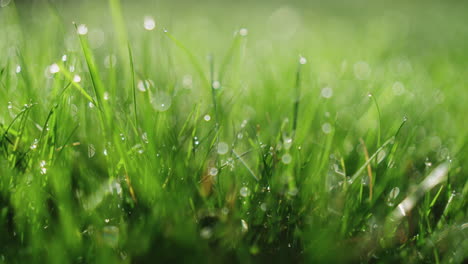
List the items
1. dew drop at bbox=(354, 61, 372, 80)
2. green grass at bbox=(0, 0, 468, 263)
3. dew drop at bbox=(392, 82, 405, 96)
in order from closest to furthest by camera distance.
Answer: green grass at bbox=(0, 0, 468, 263) < dew drop at bbox=(392, 82, 405, 96) < dew drop at bbox=(354, 61, 372, 80)

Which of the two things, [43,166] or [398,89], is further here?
[398,89]

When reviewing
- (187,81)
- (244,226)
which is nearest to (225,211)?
(244,226)

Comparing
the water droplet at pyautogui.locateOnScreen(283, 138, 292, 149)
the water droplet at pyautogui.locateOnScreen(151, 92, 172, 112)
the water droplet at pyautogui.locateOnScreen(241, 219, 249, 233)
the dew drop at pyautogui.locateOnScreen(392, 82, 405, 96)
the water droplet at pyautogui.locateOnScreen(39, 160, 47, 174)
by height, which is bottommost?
the water droplet at pyautogui.locateOnScreen(241, 219, 249, 233)

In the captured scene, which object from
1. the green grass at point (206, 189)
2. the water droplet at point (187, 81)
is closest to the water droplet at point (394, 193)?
the green grass at point (206, 189)

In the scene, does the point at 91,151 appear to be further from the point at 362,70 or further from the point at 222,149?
the point at 362,70

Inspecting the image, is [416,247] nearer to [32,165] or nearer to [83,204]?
[83,204]

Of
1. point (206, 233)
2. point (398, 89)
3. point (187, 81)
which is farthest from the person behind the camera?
point (187, 81)

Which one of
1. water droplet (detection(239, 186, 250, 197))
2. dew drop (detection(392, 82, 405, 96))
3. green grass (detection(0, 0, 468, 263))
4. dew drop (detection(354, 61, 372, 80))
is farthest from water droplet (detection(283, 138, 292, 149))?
dew drop (detection(354, 61, 372, 80))

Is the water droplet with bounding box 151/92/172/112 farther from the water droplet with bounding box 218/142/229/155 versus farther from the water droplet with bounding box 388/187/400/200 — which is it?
the water droplet with bounding box 388/187/400/200
